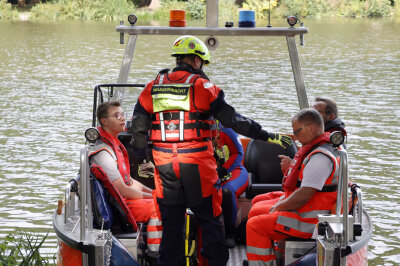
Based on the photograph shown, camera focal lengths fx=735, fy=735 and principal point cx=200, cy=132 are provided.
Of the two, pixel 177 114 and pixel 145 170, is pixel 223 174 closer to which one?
pixel 145 170

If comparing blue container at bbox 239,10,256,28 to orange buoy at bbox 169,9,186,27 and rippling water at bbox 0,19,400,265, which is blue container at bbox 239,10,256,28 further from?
rippling water at bbox 0,19,400,265

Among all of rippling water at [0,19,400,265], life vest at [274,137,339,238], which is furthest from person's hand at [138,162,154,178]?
life vest at [274,137,339,238]

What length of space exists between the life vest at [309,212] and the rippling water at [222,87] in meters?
3.02

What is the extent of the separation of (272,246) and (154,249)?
746 mm

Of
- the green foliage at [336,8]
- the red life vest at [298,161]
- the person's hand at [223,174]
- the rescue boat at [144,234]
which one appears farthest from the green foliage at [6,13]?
the red life vest at [298,161]

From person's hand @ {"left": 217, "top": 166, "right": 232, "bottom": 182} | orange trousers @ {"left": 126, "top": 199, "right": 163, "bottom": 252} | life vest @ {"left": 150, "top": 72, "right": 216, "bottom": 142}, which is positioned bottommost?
orange trousers @ {"left": 126, "top": 199, "right": 163, "bottom": 252}

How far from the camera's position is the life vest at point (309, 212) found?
4020 mm

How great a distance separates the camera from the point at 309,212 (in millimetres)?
4051

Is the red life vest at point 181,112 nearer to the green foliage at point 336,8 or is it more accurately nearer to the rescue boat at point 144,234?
the rescue boat at point 144,234

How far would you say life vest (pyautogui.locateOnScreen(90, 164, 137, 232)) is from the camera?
4.19 meters

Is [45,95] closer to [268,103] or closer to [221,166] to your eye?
[268,103]

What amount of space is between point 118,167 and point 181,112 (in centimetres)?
77

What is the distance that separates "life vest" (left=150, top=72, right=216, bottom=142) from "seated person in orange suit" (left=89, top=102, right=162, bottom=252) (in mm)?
527

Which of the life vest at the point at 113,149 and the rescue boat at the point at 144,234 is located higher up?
the life vest at the point at 113,149
